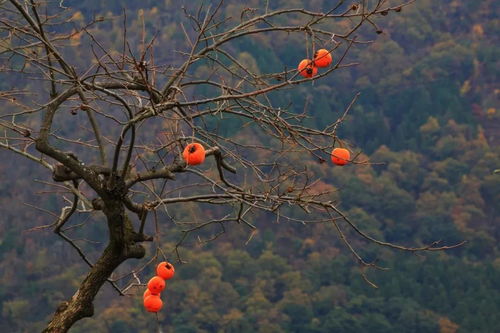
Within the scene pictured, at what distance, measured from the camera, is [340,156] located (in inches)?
142

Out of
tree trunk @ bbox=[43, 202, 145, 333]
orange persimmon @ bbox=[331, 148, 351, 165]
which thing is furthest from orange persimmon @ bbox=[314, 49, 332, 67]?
tree trunk @ bbox=[43, 202, 145, 333]

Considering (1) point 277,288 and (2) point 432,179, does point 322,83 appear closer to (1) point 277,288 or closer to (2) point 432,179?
(2) point 432,179

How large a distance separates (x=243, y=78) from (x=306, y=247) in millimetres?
33556

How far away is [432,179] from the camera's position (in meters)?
40.6

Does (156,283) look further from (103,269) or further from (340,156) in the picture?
(340,156)

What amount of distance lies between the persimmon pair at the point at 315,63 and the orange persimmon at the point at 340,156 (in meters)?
0.30

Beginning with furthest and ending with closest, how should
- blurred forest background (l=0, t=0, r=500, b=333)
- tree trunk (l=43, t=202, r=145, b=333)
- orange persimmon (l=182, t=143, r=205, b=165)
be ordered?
blurred forest background (l=0, t=0, r=500, b=333) < tree trunk (l=43, t=202, r=145, b=333) < orange persimmon (l=182, t=143, r=205, b=165)

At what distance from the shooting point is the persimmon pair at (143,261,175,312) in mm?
3555

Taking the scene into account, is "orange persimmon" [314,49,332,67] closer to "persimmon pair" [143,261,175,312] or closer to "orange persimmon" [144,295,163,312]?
"persimmon pair" [143,261,175,312]

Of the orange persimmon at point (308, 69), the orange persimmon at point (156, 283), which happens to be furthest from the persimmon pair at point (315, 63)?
the orange persimmon at point (156, 283)

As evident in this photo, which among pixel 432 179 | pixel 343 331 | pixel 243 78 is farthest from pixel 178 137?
pixel 432 179

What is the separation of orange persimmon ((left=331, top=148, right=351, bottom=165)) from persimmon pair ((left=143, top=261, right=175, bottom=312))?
0.64 metres

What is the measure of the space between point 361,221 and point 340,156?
33757 millimetres

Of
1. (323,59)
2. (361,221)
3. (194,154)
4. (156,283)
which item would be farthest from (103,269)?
(361,221)
